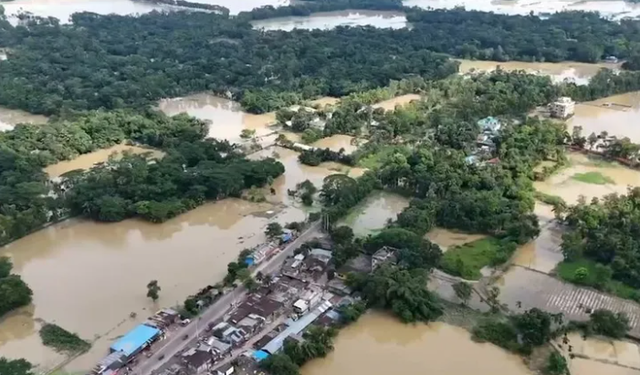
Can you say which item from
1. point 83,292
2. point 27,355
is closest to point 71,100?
point 83,292

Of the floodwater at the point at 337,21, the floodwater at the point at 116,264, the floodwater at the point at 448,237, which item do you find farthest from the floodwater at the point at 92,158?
the floodwater at the point at 337,21

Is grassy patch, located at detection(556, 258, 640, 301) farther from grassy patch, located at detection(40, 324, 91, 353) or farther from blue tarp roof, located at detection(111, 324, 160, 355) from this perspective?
grassy patch, located at detection(40, 324, 91, 353)

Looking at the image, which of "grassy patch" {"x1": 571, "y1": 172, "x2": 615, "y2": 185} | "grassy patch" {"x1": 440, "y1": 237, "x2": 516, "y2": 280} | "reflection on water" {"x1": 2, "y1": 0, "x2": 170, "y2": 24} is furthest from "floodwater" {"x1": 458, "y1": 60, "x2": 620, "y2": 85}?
"reflection on water" {"x1": 2, "y1": 0, "x2": 170, "y2": 24}

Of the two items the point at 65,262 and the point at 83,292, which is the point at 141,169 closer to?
the point at 65,262

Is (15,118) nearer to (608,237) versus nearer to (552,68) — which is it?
(608,237)

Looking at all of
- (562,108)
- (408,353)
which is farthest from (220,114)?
(408,353)
